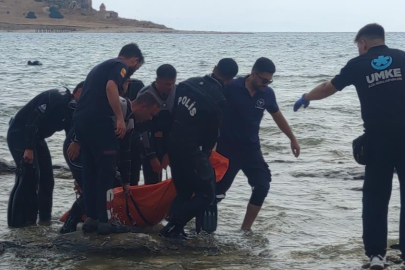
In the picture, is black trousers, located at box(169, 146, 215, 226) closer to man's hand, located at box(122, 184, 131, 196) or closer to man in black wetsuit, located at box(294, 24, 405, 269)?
man's hand, located at box(122, 184, 131, 196)

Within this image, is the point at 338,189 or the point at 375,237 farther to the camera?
the point at 338,189

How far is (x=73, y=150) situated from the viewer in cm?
631

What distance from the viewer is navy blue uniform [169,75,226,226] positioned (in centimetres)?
605

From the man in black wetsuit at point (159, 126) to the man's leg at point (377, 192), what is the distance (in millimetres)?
2020

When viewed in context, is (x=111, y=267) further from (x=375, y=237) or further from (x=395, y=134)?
(x=395, y=134)

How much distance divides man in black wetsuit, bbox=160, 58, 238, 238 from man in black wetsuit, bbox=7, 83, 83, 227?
1.08 metres

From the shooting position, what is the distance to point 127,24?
157m

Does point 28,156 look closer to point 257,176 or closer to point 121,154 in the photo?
point 121,154

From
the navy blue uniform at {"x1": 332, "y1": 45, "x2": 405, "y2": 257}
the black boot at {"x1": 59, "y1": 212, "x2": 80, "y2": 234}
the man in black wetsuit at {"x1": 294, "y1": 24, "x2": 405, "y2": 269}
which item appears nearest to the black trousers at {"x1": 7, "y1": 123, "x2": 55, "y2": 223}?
the black boot at {"x1": 59, "y1": 212, "x2": 80, "y2": 234}

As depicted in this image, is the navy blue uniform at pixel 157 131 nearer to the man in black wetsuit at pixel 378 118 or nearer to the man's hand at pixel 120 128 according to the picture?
the man's hand at pixel 120 128

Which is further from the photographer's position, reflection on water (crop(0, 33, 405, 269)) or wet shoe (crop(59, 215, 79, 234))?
wet shoe (crop(59, 215, 79, 234))

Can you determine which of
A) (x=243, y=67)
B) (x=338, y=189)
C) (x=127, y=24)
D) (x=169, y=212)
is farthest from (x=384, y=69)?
(x=127, y=24)

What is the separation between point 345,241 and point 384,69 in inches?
78.4

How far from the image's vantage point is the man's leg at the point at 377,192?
5.37m
